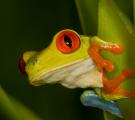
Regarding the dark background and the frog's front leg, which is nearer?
the frog's front leg

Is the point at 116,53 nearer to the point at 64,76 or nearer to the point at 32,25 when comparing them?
Result: the point at 64,76

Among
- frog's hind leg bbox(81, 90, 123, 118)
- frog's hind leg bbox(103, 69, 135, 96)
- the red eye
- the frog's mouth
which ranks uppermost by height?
the red eye

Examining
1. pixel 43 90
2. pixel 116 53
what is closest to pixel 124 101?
pixel 116 53

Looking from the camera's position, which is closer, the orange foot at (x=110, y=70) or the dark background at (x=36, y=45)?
the orange foot at (x=110, y=70)

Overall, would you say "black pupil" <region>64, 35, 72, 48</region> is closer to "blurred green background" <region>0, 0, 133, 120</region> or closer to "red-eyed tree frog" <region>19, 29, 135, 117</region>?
"red-eyed tree frog" <region>19, 29, 135, 117</region>

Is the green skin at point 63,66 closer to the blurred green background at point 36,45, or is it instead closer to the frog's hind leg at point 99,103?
the frog's hind leg at point 99,103

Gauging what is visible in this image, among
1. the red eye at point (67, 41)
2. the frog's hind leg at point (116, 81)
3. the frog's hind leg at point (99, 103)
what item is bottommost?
the frog's hind leg at point (99, 103)

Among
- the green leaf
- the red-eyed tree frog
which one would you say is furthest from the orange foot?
the green leaf

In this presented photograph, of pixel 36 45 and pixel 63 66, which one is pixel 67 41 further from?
pixel 36 45

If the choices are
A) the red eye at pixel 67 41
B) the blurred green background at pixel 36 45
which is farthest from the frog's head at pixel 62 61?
the blurred green background at pixel 36 45
